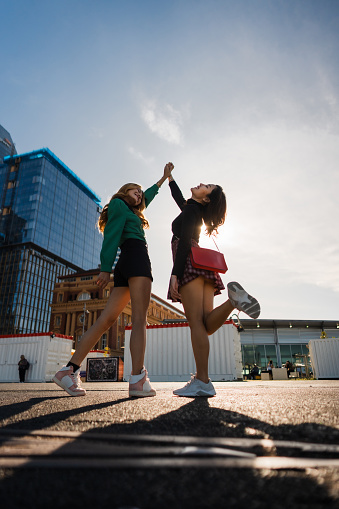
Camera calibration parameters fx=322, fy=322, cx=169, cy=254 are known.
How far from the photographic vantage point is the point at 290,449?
0.72 m

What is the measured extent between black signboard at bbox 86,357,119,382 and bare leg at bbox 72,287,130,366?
34.5ft

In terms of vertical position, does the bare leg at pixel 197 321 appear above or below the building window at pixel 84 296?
below

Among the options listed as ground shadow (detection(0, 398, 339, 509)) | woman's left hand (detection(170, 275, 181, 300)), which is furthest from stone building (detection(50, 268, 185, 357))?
ground shadow (detection(0, 398, 339, 509))

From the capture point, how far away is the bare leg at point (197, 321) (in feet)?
8.62

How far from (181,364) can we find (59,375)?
14192 millimetres

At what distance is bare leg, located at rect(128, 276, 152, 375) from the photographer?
2.61 meters

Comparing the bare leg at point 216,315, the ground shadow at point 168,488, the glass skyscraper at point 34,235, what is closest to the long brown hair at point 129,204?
the bare leg at point 216,315

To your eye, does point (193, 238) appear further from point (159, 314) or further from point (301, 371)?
point (159, 314)

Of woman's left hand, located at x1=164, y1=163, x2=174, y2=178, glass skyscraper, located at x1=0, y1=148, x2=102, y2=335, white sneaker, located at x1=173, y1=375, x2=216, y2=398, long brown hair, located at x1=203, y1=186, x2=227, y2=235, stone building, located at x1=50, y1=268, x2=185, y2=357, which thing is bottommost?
white sneaker, located at x1=173, y1=375, x2=216, y2=398

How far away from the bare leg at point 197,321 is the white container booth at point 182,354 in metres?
13.4

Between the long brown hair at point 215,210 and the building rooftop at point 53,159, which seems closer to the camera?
the long brown hair at point 215,210

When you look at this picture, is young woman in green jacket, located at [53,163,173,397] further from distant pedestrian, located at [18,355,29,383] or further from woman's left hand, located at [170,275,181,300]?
distant pedestrian, located at [18,355,29,383]

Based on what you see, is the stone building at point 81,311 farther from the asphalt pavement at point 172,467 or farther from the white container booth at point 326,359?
the asphalt pavement at point 172,467

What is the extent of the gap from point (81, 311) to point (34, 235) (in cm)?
3221
